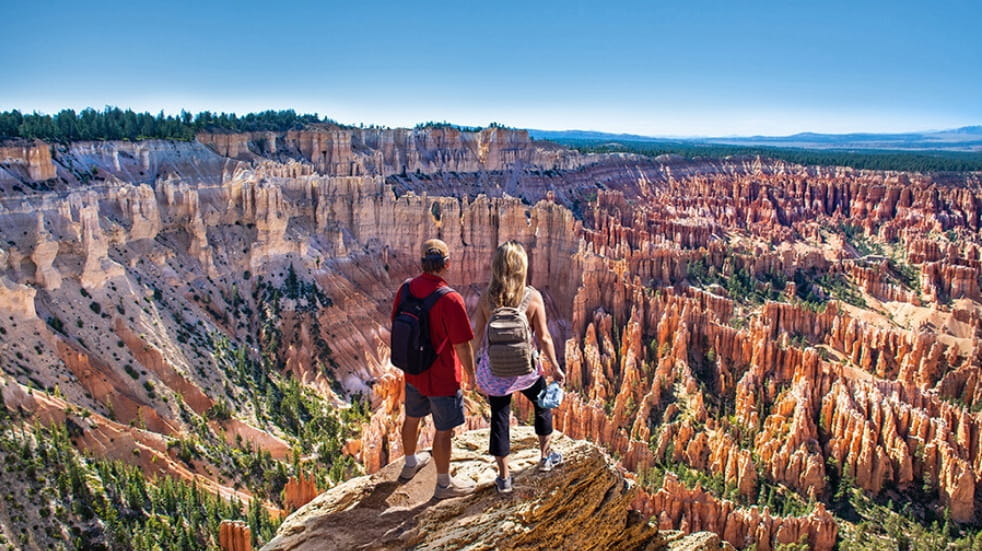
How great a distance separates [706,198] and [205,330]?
67160 millimetres

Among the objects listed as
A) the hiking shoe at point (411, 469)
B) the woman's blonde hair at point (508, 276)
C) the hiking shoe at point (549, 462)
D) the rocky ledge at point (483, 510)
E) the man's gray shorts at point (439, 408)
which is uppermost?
the woman's blonde hair at point (508, 276)

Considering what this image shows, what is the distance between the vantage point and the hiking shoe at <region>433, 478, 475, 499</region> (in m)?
7.76

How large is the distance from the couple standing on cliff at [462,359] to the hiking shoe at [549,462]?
0.44 metres

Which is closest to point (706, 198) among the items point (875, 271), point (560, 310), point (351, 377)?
point (875, 271)

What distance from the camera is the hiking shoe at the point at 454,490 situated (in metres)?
7.76

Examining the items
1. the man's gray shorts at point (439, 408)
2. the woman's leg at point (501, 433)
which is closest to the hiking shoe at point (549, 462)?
the woman's leg at point (501, 433)

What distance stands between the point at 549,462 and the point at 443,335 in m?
2.06

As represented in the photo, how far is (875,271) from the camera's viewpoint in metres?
53.0

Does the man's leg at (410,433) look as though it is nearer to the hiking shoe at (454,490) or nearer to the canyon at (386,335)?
the hiking shoe at (454,490)

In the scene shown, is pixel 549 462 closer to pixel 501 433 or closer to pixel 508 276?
pixel 501 433

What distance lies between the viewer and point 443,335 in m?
7.46

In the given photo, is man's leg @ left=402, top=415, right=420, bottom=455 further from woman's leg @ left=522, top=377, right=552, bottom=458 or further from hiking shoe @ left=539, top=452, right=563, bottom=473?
hiking shoe @ left=539, top=452, right=563, bottom=473

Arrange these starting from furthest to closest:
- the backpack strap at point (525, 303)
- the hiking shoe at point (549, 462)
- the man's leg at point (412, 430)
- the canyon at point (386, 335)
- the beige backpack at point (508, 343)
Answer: the canyon at point (386, 335), the hiking shoe at point (549, 462), the man's leg at point (412, 430), the backpack strap at point (525, 303), the beige backpack at point (508, 343)

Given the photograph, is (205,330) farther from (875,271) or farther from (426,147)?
(875,271)
